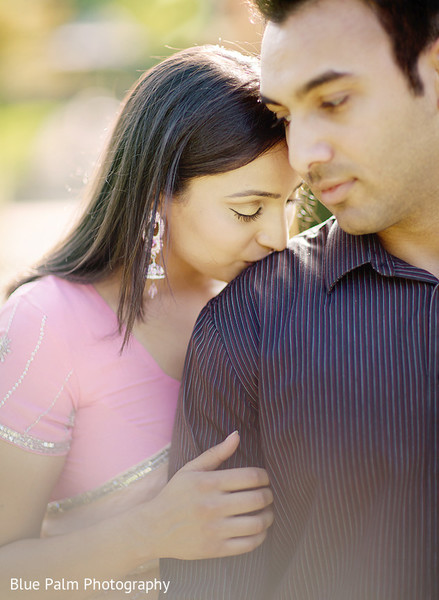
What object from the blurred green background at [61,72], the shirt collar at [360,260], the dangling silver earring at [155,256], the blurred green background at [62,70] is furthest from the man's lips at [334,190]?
the blurred green background at [62,70]

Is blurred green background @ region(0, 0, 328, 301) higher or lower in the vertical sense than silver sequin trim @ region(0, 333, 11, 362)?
higher

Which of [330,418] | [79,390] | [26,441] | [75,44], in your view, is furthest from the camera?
[75,44]

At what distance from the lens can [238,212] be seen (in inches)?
71.3

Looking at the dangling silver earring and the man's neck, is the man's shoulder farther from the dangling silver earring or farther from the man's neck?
the dangling silver earring

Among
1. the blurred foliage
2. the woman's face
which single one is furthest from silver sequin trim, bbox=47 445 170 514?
the blurred foliage

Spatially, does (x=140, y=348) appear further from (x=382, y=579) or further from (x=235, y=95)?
(x=382, y=579)

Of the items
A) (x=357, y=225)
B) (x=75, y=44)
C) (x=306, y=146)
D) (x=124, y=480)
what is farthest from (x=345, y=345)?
(x=75, y=44)

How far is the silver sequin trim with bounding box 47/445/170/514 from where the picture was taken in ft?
5.78

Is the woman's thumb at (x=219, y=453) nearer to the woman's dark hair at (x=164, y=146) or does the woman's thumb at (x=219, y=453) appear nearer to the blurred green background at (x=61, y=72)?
the woman's dark hair at (x=164, y=146)

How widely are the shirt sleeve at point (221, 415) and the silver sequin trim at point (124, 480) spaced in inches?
4.4

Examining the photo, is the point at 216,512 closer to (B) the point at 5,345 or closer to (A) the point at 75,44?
(B) the point at 5,345

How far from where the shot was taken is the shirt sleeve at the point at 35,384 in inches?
64.8

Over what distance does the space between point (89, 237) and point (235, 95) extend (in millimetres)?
572

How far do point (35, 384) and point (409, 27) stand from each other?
114cm
